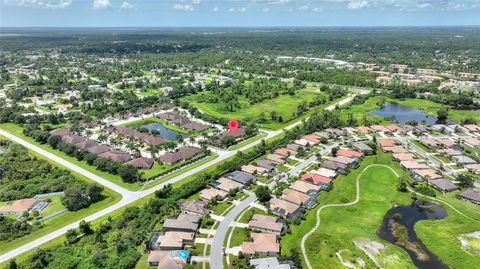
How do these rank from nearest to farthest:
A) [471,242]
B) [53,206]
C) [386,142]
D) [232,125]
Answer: [471,242], [53,206], [386,142], [232,125]

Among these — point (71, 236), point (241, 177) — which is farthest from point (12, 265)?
point (241, 177)

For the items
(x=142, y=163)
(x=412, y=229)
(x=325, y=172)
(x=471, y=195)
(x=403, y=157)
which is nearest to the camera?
(x=412, y=229)

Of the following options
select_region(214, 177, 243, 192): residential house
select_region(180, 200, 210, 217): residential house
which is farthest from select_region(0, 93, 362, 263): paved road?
select_region(180, 200, 210, 217): residential house

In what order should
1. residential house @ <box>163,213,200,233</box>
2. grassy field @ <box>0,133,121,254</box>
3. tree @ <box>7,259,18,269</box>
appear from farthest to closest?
residential house @ <box>163,213,200,233</box> < grassy field @ <box>0,133,121,254</box> < tree @ <box>7,259,18,269</box>

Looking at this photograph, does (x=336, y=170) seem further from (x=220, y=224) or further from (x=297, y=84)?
(x=297, y=84)

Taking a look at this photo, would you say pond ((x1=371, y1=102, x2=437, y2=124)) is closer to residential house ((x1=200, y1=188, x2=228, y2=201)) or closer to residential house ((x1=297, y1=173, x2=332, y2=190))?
residential house ((x1=297, y1=173, x2=332, y2=190))

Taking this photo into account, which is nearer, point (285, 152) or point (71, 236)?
point (71, 236)

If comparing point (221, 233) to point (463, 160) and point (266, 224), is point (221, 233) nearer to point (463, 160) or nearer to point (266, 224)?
point (266, 224)

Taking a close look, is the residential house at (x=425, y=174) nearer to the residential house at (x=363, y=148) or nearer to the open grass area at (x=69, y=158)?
the residential house at (x=363, y=148)
